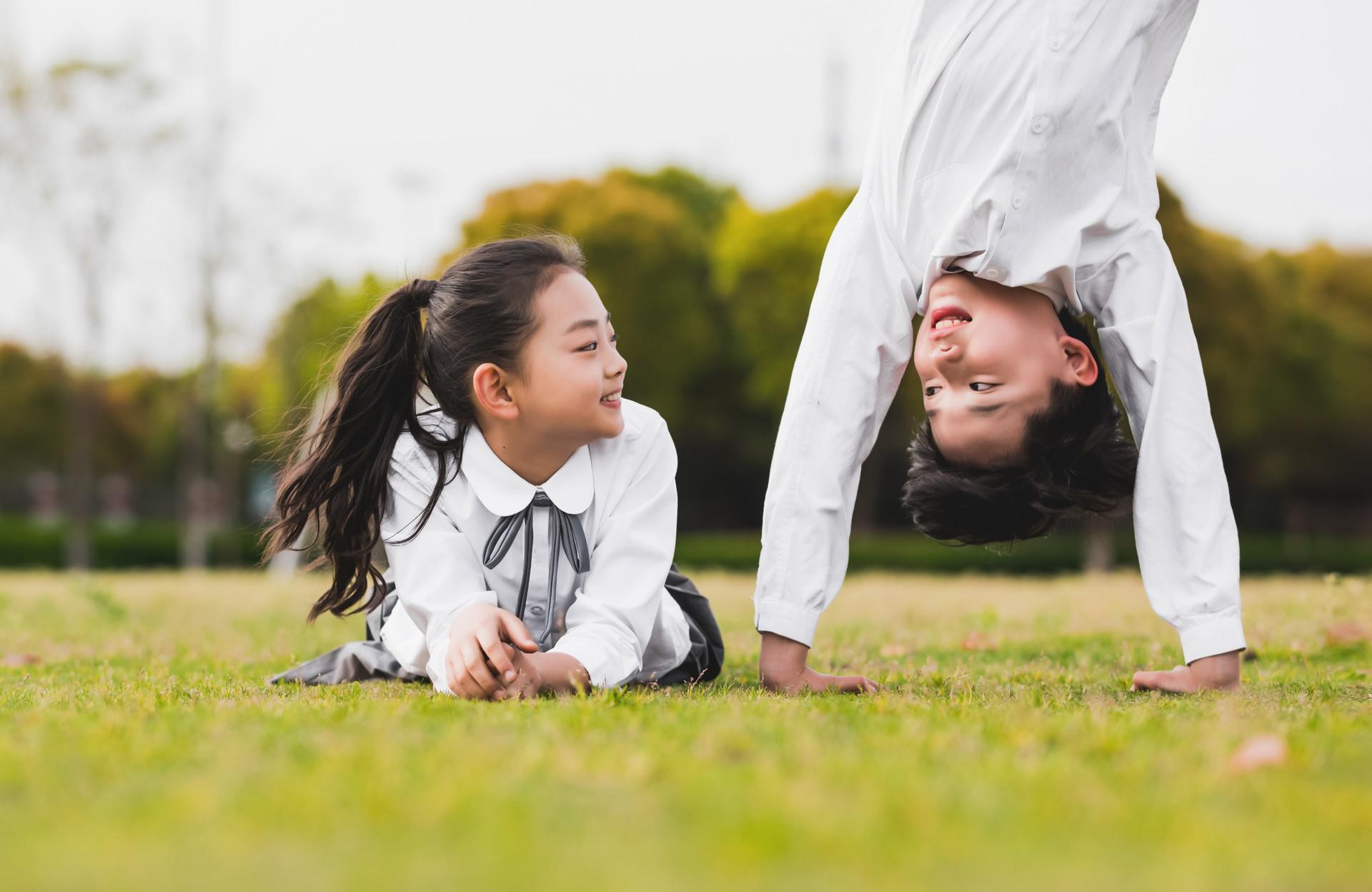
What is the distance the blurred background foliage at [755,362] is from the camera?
2153cm

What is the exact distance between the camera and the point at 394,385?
12.3 ft

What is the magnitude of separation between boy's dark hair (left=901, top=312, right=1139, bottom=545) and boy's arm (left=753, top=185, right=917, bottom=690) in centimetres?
23

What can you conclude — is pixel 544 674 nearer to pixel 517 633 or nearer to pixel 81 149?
pixel 517 633

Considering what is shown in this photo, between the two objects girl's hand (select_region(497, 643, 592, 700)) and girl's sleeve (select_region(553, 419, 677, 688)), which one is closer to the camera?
girl's hand (select_region(497, 643, 592, 700))

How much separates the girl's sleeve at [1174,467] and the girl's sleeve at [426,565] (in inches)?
71.2

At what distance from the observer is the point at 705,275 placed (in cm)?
2700

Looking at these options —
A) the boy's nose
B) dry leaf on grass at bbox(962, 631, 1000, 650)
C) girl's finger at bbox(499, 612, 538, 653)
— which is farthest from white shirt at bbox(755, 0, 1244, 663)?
dry leaf on grass at bbox(962, 631, 1000, 650)

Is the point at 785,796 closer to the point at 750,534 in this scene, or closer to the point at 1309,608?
the point at 1309,608

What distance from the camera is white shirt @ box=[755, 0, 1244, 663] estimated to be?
3369 mm

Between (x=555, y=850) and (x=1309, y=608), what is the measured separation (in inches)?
235

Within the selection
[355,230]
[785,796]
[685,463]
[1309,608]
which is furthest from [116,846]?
[685,463]

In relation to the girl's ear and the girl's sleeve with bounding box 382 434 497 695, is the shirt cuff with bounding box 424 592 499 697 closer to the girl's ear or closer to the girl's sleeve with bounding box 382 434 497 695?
the girl's sleeve with bounding box 382 434 497 695

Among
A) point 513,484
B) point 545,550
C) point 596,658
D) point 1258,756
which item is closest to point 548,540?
point 545,550

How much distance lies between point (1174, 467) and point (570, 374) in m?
1.66
